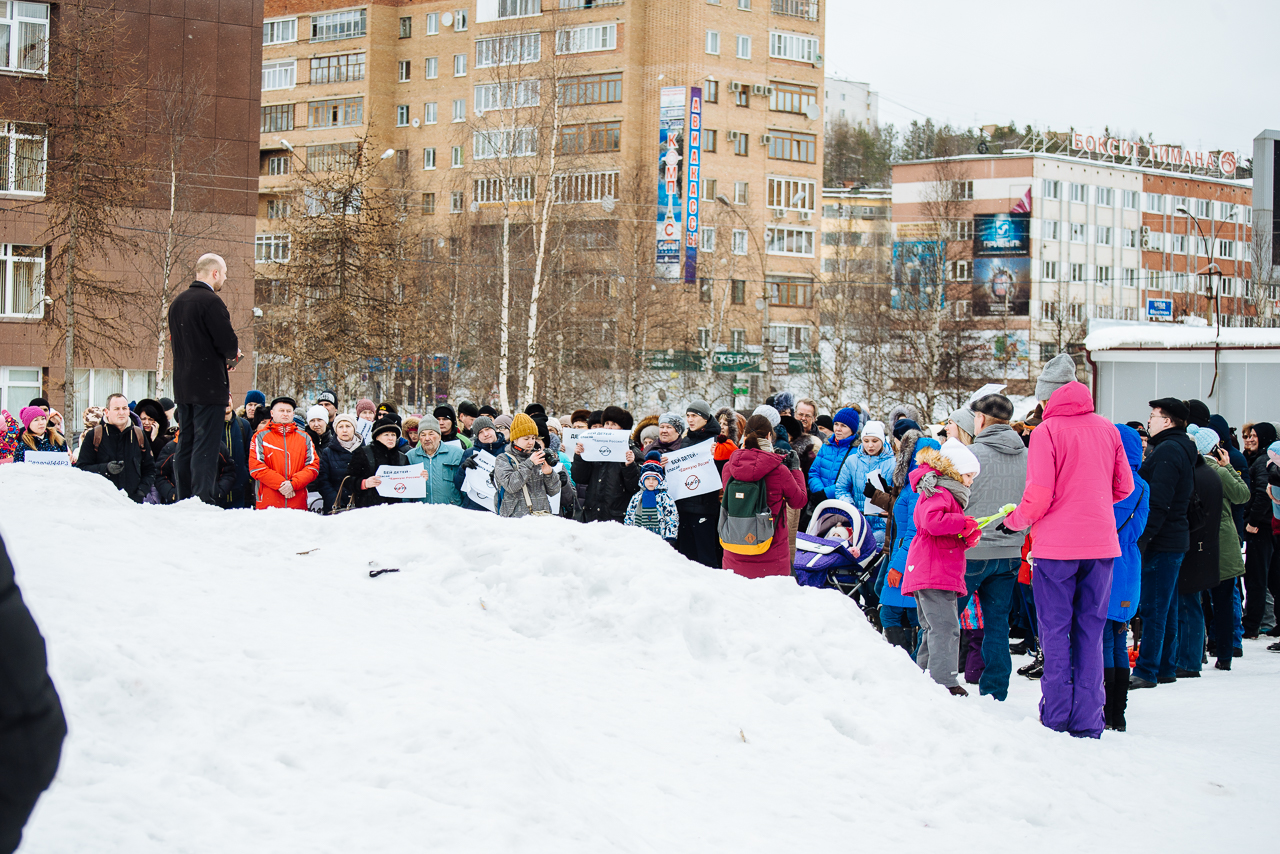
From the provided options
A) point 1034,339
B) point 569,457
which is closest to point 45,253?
point 569,457

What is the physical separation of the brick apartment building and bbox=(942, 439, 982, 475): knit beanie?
86.1 feet

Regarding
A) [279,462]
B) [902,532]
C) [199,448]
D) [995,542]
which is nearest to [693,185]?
[279,462]

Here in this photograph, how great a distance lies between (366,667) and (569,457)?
8875 mm

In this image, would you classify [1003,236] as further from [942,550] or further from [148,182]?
[942,550]

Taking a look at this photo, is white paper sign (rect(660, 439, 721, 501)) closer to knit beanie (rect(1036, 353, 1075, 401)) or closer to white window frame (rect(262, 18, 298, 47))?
knit beanie (rect(1036, 353, 1075, 401))

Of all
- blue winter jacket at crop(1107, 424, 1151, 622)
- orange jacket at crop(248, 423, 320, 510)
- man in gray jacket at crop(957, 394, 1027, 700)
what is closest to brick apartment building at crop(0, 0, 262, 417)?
orange jacket at crop(248, 423, 320, 510)

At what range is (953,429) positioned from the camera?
8898 millimetres

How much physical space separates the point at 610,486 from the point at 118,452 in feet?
15.9

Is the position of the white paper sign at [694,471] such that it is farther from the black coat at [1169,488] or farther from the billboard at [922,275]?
the billboard at [922,275]

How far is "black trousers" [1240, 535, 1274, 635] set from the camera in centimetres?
1227

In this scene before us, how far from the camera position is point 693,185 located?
56906mm

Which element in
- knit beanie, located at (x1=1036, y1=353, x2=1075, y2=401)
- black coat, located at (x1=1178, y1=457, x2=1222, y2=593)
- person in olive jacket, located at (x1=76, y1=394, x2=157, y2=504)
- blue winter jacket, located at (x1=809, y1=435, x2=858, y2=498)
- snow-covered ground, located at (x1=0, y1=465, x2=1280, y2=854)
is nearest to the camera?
snow-covered ground, located at (x1=0, y1=465, x2=1280, y2=854)

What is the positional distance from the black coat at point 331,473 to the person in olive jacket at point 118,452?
5.33 feet

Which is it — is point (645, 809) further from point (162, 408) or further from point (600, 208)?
point (600, 208)
